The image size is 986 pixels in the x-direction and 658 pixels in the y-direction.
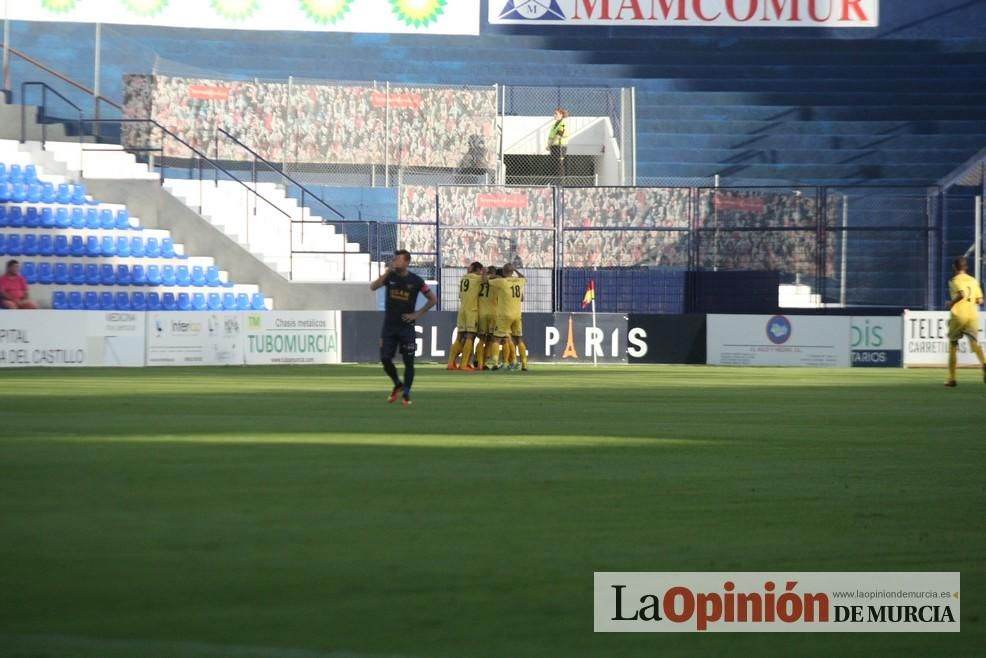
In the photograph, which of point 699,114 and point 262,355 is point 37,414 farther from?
point 699,114

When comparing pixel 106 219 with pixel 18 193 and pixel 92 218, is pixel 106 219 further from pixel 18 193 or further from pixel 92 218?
pixel 18 193

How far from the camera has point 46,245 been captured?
34.5 meters

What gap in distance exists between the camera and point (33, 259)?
3428cm

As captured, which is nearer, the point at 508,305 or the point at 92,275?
the point at 508,305

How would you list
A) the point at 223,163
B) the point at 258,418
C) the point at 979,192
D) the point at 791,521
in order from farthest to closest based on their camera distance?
the point at 223,163 → the point at 979,192 → the point at 258,418 → the point at 791,521

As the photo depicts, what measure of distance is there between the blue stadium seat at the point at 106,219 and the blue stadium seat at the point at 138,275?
4.89 ft

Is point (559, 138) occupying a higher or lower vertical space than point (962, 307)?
higher

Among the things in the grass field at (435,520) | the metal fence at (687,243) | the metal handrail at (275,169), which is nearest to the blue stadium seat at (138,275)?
the metal handrail at (275,169)

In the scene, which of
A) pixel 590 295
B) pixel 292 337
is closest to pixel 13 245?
pixel 292 337

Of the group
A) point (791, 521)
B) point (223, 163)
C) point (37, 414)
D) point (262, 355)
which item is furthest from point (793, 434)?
point (223, 163)

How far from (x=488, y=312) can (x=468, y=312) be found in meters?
0.41

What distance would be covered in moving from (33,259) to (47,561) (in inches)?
1101

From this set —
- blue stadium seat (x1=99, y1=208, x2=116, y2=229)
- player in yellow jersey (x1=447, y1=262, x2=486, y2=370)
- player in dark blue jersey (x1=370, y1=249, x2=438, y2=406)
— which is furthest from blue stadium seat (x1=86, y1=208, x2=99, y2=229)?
player in dark blue jersey (x1=370, y1=249, x2=438, y2=406)

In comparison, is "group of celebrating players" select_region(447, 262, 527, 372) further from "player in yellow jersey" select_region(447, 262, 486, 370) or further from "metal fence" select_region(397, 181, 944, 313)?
"metal fence" select_region(397, 181, 944, 313)
